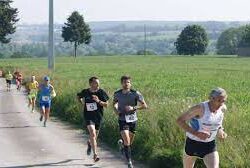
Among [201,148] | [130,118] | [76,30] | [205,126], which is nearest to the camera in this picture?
[205,126]

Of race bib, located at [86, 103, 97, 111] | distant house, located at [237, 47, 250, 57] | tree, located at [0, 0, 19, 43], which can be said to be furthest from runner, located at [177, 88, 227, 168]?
distant house, located at [237, 47, 250, 57]

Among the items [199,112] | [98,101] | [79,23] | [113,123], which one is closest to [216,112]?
[199,112]

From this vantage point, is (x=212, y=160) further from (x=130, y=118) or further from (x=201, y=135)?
(x=130, y=118)

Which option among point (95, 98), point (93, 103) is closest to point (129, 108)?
point (95, 98)

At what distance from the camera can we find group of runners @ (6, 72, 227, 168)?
7.92 m

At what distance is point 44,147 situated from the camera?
1415 cm

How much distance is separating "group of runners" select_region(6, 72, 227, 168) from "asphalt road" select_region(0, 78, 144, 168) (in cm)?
34

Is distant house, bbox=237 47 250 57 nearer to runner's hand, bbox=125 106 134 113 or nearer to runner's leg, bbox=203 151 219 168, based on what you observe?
runner's hand, bbox=125 106 134 113

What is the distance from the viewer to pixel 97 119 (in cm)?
1241

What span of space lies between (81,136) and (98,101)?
419 centimetres

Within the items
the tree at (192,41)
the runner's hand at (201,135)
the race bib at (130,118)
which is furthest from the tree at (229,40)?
the runner's hand at (201,135)

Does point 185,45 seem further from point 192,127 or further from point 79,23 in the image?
point 192,127

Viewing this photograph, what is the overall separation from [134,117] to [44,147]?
3.46m

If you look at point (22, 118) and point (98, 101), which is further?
point (22, 118)
